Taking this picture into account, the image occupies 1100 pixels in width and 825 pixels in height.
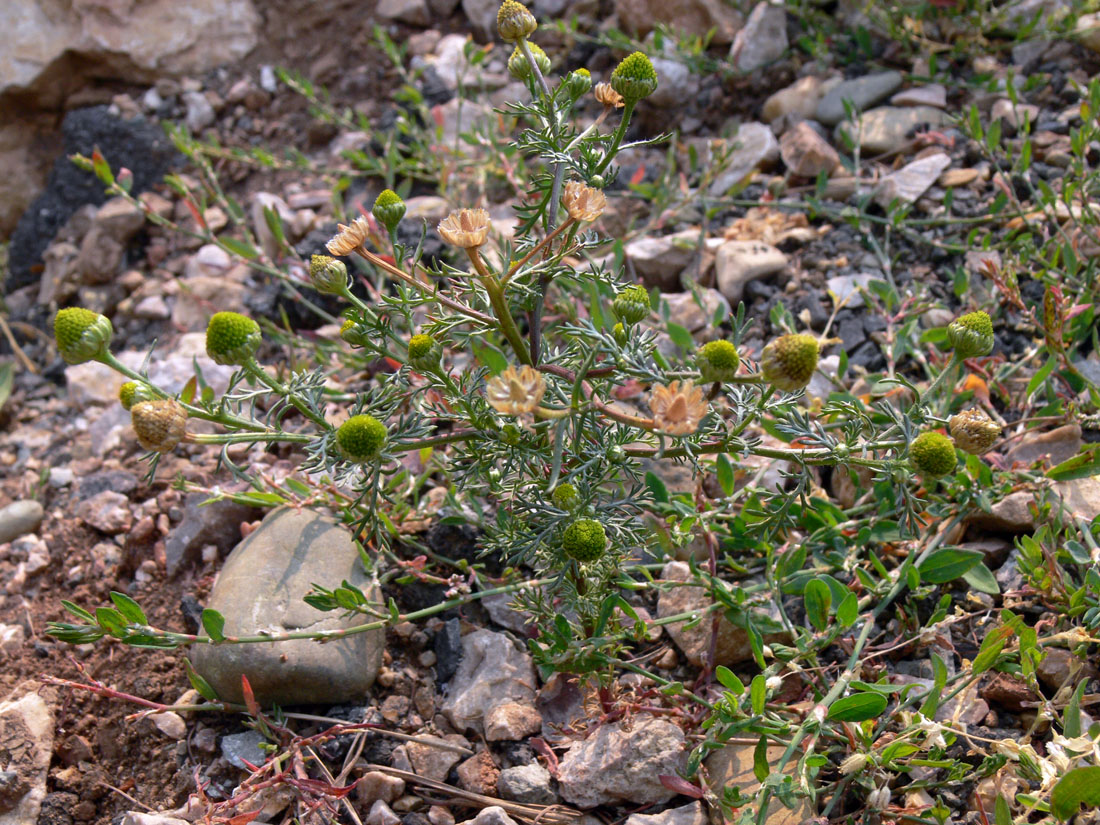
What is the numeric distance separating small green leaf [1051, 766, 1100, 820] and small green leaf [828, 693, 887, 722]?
0.34m

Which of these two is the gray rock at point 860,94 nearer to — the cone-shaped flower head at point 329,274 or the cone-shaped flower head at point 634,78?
the cone-shaped flower head at point 634,78

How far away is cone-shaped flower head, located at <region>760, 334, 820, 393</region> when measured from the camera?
1548 mm

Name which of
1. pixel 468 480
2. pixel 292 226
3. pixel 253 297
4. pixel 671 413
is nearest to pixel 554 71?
pixel 292 226

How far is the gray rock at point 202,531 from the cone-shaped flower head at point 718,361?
1.81 metres

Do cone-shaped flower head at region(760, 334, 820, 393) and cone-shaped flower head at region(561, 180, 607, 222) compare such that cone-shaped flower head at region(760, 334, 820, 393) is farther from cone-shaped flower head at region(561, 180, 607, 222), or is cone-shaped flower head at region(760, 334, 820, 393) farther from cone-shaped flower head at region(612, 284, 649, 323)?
cone-shaped flower head at region(561, 180, 607, 222)

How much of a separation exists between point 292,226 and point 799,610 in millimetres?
3015

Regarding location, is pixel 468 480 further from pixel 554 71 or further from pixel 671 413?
pixel 554 71

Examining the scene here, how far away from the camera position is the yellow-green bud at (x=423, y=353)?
1778mm

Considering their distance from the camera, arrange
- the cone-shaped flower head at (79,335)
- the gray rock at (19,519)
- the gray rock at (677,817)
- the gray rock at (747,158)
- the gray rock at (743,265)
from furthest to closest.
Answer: the gray rock at (747,158) < the gray rock at (743,265) < the gray rock at (19,519) < the gray rock at (677,817) < the cone-shaped flower head at (79,335)

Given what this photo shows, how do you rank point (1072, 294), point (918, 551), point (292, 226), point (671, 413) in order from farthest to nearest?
1. point (292, 226)
2. point (1072, 294)
3. point (918, 551)
4. point (671, 413)

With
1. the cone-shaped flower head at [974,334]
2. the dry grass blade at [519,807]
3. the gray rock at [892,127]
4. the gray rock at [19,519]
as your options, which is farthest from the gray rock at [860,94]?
the gray rock at [19,519]

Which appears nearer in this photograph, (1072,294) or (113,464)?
(1072,294)

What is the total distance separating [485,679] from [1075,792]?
1.40m

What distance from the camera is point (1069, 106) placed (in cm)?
347
